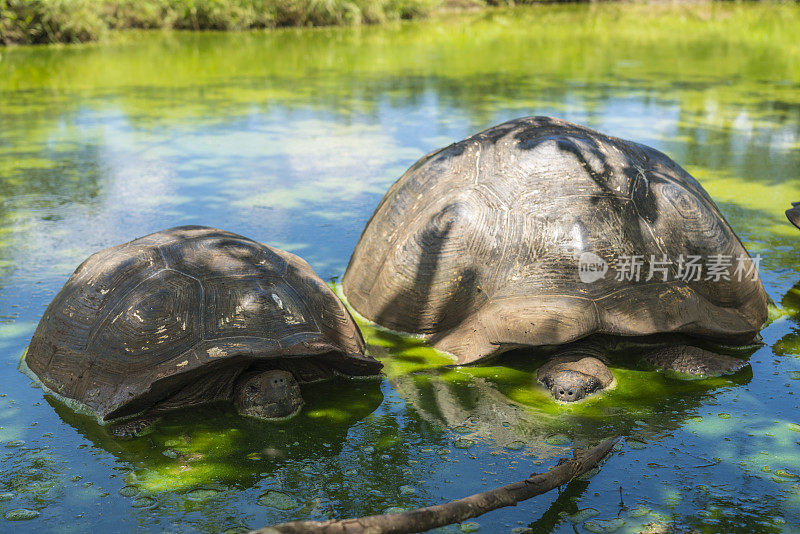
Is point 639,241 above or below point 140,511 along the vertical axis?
above

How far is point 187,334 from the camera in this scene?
327 cm

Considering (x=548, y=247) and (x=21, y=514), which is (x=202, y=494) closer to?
(x=21, y=514)

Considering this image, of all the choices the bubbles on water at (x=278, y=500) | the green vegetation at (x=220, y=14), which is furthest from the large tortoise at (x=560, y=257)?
the green vegetation at (x=220, y=14)

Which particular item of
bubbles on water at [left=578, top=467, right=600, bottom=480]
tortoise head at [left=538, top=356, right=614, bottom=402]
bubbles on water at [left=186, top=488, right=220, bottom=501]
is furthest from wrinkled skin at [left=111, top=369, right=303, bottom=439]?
bubbles on water at [left=578, top=467, right=600, bottom=480]

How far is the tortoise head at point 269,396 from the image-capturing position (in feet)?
10.9

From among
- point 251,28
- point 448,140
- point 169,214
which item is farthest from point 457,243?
point 251,28

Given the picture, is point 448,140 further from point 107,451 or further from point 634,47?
point 634,47

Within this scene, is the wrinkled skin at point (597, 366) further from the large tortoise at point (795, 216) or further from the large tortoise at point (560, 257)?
the large tortoise at point (795, 216)

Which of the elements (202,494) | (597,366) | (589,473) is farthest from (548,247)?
(202,494)

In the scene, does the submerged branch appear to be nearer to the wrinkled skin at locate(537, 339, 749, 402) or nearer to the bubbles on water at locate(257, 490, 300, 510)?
the bubbles on water at locate(257, 490, 300, 510)

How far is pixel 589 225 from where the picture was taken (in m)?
3.79

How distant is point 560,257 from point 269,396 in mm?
1508

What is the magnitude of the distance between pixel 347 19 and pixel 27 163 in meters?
14.8

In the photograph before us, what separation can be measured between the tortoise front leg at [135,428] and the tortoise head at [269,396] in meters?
0.37
